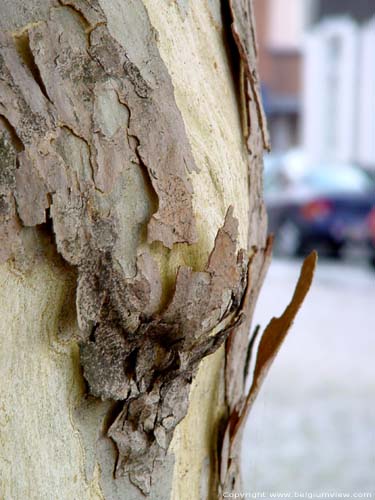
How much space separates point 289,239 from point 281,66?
10.3 meters

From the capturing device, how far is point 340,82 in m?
13.0

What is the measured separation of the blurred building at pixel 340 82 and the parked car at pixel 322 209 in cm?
427

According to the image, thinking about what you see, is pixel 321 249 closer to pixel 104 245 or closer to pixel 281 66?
pixel 104 245

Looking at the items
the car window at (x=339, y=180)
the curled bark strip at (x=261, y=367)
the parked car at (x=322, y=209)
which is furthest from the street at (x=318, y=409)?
the car window at (x=339, y=180)

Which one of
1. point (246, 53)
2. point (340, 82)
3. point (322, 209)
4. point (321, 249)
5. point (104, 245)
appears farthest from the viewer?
point (340, 82)

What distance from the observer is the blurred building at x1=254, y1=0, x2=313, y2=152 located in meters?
17.0

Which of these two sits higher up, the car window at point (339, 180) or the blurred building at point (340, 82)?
the blurred building at point (340, 82)

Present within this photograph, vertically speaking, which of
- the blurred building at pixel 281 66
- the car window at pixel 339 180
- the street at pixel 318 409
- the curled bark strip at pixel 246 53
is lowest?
the street at pixel 318 409

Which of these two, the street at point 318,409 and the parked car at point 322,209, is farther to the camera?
the parked car at point 322,209

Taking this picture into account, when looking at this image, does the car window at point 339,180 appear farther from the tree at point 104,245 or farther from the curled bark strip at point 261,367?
the tree at point 104,245

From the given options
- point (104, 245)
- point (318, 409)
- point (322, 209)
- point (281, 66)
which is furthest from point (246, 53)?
point (281, 66)

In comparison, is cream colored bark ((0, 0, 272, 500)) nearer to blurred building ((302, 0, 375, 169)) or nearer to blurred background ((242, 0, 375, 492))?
blurred background ((242, 0, 375, 492))

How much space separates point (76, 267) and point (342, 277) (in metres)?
6.46

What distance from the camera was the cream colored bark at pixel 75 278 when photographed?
0.81 meters
